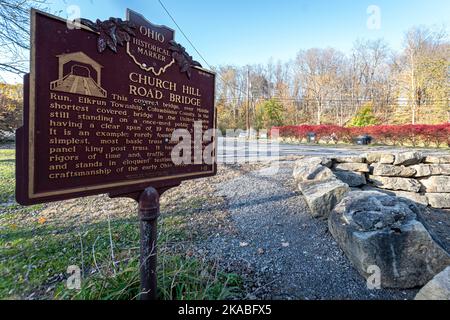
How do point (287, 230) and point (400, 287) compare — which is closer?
point (400, 287)

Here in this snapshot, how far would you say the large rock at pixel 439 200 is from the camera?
6141 mm

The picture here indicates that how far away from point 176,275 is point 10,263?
208 centimetres

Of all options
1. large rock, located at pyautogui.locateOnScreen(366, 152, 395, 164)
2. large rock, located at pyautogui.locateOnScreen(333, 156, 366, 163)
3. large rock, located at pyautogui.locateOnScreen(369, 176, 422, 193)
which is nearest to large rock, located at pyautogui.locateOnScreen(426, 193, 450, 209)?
large rock, located at pyautogui.locateOnScreen(369, 176, 422, 193)

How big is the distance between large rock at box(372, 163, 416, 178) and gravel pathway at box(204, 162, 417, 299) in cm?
325

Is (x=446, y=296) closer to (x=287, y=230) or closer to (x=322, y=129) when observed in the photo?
(x=287, y=230)

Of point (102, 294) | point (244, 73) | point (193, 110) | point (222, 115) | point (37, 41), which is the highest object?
point (244, 73)

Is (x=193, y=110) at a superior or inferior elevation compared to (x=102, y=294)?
superior

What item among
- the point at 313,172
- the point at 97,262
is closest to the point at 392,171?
the point at 313,172

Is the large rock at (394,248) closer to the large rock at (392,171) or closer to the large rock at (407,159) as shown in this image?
the large rock at (392,171)

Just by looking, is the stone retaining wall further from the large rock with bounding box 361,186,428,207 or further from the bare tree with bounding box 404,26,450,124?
the bare tree with bounding box 404,26,450,124

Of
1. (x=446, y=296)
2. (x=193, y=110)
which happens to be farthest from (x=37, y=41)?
(x=446, y=296)

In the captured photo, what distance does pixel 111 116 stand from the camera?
1841 mm

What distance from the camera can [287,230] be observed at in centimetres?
369

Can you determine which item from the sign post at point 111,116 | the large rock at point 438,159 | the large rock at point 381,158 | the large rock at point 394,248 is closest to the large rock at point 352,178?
the large rock at point 381,158
